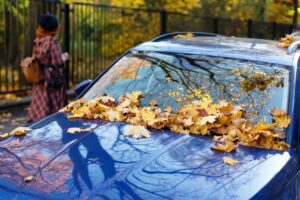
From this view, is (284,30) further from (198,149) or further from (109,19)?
(198,149)

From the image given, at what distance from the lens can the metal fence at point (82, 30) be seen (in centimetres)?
976

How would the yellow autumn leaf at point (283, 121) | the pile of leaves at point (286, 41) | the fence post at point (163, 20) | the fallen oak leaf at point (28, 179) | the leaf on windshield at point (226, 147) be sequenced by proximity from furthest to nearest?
the fence post at point (163, 20), the pile of leaves at point (286, 41), the yellow autumn leaf at point (283, 121), the leaf on windshield at point (226, 147), the fallen oak leaf at point (28, 179)

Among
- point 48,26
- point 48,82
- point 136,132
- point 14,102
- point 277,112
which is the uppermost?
point 48,26

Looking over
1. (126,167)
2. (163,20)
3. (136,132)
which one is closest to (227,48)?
(136,132)

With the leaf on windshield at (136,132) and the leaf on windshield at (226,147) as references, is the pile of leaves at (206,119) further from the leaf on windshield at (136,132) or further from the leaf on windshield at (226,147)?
the leaf on windshield at (136,132)

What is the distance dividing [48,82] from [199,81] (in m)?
2.96

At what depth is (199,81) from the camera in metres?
4.16

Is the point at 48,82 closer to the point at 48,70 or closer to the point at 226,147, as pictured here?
the point at 48,70

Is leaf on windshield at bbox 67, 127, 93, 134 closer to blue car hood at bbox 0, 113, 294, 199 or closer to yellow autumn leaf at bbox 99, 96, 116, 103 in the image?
blue car hood at bbox 0, 113, 294, 199

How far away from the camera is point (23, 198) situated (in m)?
2.71

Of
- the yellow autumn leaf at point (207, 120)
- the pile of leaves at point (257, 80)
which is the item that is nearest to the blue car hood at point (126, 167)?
the yellow autumn leaf at point (207, 120)

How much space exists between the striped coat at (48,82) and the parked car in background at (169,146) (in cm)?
185

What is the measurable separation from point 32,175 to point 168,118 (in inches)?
44.9

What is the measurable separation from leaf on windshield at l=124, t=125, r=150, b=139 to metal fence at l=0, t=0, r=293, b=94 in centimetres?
652
